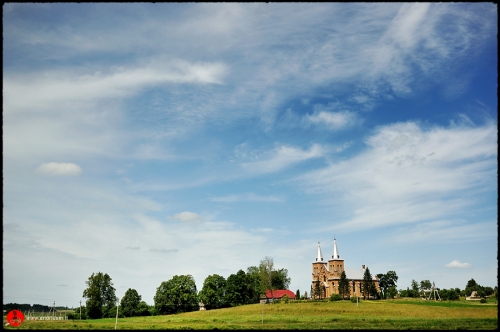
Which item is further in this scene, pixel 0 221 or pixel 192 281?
pixel 192 281

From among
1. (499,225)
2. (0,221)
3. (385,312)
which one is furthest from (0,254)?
(385,312)

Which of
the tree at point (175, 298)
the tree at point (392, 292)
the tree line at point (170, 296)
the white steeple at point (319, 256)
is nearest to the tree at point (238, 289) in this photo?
the tree line at point (170, 296)

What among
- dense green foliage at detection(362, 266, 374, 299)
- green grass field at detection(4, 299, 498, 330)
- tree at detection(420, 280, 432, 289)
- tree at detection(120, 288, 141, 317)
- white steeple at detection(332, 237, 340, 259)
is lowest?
tree at detection(420, 280, 432, 289)

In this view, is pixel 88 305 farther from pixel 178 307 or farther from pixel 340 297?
pixel 340 297

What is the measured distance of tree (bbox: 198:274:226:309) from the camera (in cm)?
10850

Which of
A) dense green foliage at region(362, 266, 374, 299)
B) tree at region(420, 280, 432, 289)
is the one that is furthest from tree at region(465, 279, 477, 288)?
dense green foliage at region(362, 266, 374, 299)

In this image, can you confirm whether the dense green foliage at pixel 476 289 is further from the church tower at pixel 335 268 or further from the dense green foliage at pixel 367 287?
the church tower at pixel 335 268

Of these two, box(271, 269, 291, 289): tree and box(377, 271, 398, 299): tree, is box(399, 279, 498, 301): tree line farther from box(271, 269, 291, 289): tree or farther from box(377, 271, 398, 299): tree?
box(271, 269, 291, 289): tree

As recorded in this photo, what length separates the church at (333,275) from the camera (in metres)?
148

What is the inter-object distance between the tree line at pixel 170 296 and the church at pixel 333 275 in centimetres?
4183

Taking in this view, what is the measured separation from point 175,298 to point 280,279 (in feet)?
203

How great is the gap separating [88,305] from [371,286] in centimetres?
8560

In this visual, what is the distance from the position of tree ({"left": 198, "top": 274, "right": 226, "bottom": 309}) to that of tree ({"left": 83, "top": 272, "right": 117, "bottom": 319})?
22.8 metres

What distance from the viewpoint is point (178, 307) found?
338 ft
